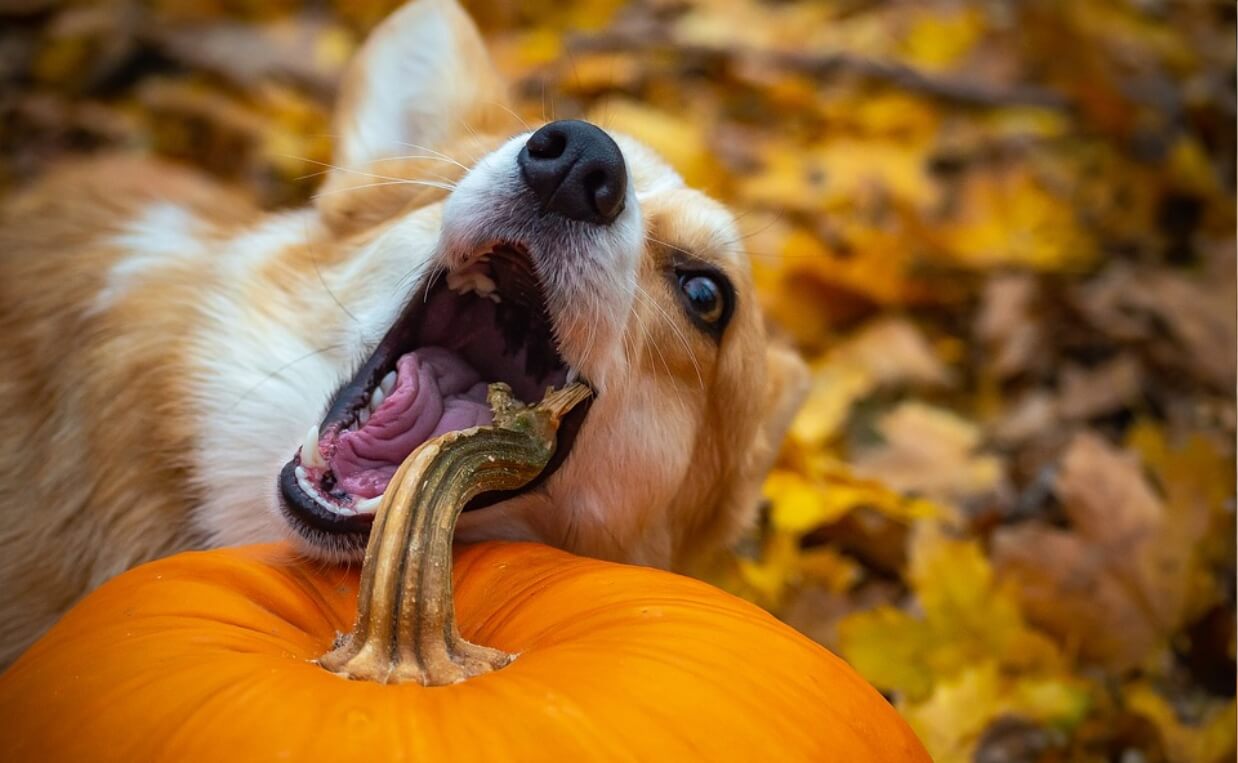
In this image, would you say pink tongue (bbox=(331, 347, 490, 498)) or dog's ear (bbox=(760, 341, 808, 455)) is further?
dog's ear (bbox=(760, 341, 808, 455))

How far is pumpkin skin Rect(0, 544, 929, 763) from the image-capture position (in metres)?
1.07

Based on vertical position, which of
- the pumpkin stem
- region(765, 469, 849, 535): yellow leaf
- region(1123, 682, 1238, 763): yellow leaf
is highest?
the pumpkin stem

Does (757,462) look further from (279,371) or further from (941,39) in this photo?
(941,39)

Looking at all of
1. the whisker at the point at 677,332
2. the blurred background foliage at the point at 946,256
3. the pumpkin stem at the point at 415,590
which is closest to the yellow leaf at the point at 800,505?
the blurred background foliage at the point at 946,256

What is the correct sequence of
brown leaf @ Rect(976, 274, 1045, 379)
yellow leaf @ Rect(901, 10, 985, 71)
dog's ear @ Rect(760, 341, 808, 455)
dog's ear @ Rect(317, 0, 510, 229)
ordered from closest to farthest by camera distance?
dog's ear @ Rect(760, 341, 808, 455) < dog's ear @ Rect(317, 0, 510, 229) < brown leaf @ Rect(976, 274, 1045, 379) < yellow leaf @ Rect(901, 10, 985, 71)

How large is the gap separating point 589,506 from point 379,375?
1.31ft

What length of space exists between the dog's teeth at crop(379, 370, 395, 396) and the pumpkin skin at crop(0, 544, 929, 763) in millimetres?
431

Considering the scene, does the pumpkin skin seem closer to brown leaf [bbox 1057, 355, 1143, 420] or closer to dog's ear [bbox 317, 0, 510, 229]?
dog's ear [bbox 317, 0, 510, 229]

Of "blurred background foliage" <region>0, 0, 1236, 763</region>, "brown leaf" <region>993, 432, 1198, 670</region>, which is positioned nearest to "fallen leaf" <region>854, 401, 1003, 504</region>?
"blurred background foliage" <region>0, 0, 1236, 763</region>

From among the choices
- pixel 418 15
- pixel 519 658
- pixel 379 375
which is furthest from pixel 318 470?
pixel 418 15

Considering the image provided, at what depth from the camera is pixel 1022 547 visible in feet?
7.70

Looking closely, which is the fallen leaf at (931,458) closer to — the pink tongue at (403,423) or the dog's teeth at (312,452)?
the pink tongue at (403,423)

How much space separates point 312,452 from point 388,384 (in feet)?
0.65

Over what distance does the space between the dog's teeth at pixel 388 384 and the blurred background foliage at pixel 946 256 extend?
0.93 m
